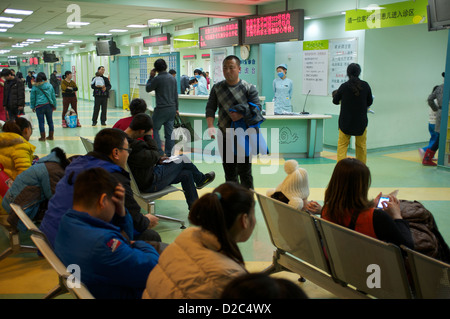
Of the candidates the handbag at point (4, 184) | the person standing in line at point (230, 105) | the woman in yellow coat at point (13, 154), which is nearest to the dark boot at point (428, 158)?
the person standing in line at point (230, 105)

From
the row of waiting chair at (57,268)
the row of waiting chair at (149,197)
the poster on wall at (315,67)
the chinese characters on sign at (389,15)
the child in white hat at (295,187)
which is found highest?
the chinese characters on sign at (389,15)

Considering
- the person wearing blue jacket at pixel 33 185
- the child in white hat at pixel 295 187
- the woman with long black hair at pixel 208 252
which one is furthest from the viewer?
the person wearing blue jacket at pixel 33 185

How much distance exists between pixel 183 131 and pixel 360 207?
21.3 feet

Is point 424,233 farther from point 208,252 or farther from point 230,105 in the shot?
point 230,105

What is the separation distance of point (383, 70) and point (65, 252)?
25.5ft

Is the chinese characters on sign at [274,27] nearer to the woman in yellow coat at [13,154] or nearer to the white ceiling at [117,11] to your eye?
the white ceiling at [117,11]

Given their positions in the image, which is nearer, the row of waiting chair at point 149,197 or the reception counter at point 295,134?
the row of waiting chair at point 149,197

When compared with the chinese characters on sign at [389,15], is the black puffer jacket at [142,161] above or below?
below

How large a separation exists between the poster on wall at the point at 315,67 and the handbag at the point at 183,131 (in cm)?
294

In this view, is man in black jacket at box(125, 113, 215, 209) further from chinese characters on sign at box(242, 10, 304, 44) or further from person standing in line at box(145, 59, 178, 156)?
chinese characters on sign at box(242, 10, 304, 44)

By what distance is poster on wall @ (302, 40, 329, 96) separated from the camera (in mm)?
9242

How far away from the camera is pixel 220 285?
142cm

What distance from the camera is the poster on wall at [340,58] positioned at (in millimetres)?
8445

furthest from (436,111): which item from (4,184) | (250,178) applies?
(4,184)
